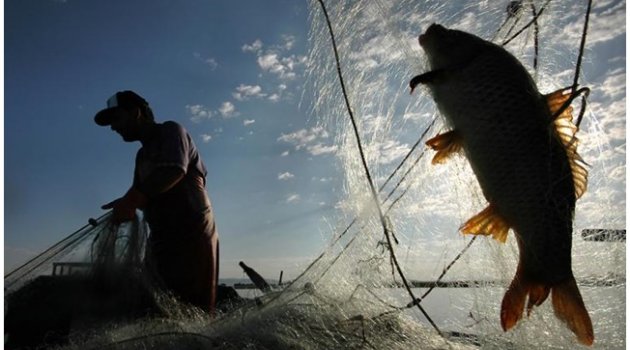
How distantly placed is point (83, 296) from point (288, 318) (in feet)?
4.22

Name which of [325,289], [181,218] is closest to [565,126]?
[325,289]

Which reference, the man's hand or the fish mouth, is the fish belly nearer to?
the fish mouth

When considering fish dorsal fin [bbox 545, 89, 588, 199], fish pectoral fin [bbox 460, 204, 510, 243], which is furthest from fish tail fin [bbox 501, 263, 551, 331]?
fish dorsal fin [bbox 545, 89, 588, 199]

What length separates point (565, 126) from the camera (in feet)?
7.45

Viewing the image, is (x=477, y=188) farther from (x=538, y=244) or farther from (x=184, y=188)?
(x=184, y=188)

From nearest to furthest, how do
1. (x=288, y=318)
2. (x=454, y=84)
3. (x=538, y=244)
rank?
(x=538, y=244)
(x=454, y=84)
(x=288, y=318)

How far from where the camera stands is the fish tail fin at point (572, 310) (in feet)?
6.44

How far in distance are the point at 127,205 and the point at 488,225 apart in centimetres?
246

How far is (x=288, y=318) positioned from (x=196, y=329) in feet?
1.70

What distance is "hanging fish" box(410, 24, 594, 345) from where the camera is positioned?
6.75 feet

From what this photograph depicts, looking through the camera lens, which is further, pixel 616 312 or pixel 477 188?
pixel 616 312

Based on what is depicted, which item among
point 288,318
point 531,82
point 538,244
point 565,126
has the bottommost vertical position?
point 288,318

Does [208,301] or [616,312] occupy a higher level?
[208,301]

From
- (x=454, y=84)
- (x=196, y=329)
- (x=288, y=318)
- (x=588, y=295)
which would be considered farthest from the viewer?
(x=588, y=295)
